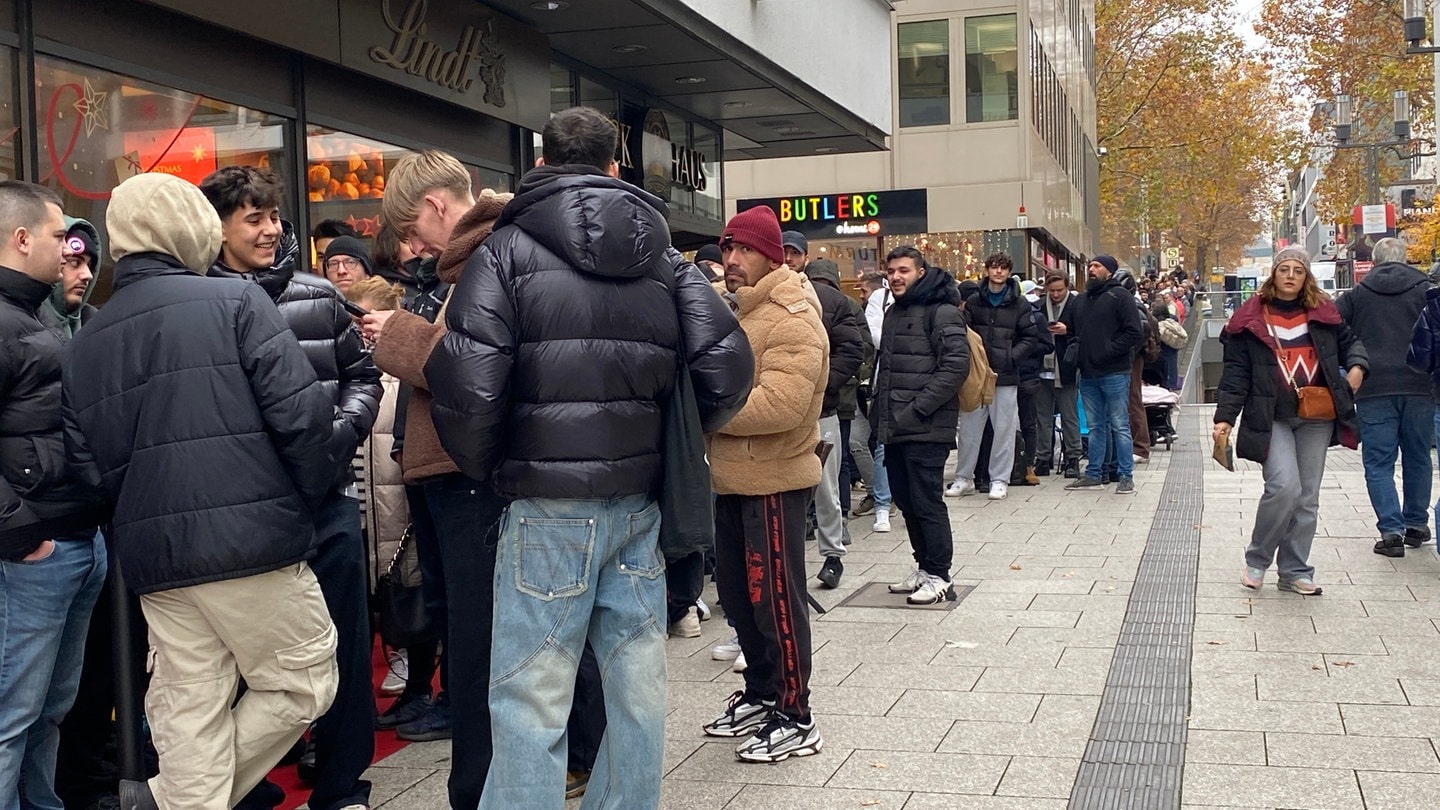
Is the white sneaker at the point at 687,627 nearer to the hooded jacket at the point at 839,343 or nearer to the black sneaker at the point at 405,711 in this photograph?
the black sneaker at the point at 405,711

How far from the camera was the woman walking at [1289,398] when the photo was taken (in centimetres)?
792

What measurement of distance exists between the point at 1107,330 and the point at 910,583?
225 inches

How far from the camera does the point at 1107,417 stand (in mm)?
13617

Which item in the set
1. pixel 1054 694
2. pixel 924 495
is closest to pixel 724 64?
pixel 924 495

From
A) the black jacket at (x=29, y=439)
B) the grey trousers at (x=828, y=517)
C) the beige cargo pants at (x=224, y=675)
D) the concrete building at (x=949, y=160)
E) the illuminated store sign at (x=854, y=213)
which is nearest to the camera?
the beige cargo pants at (x=224, y=675)

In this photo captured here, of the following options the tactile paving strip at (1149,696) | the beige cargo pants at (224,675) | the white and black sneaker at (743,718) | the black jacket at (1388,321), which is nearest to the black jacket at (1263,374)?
the tactile paving strip at (1149,696)

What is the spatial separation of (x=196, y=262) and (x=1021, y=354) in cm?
1013

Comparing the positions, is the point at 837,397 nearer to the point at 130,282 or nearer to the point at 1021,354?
the point at 1021,354

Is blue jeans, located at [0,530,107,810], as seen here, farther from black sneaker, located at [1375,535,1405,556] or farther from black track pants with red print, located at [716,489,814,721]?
black sneaker, located at [1375,535,1405,556]

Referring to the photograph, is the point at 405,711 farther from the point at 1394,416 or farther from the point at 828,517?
the point at 1394,416

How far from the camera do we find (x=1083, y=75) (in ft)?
160

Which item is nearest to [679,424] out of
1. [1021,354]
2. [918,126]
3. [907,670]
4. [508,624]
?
[508,624]

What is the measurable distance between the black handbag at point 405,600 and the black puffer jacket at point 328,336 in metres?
0.59

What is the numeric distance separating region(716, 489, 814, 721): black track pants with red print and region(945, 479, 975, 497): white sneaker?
7.72m
